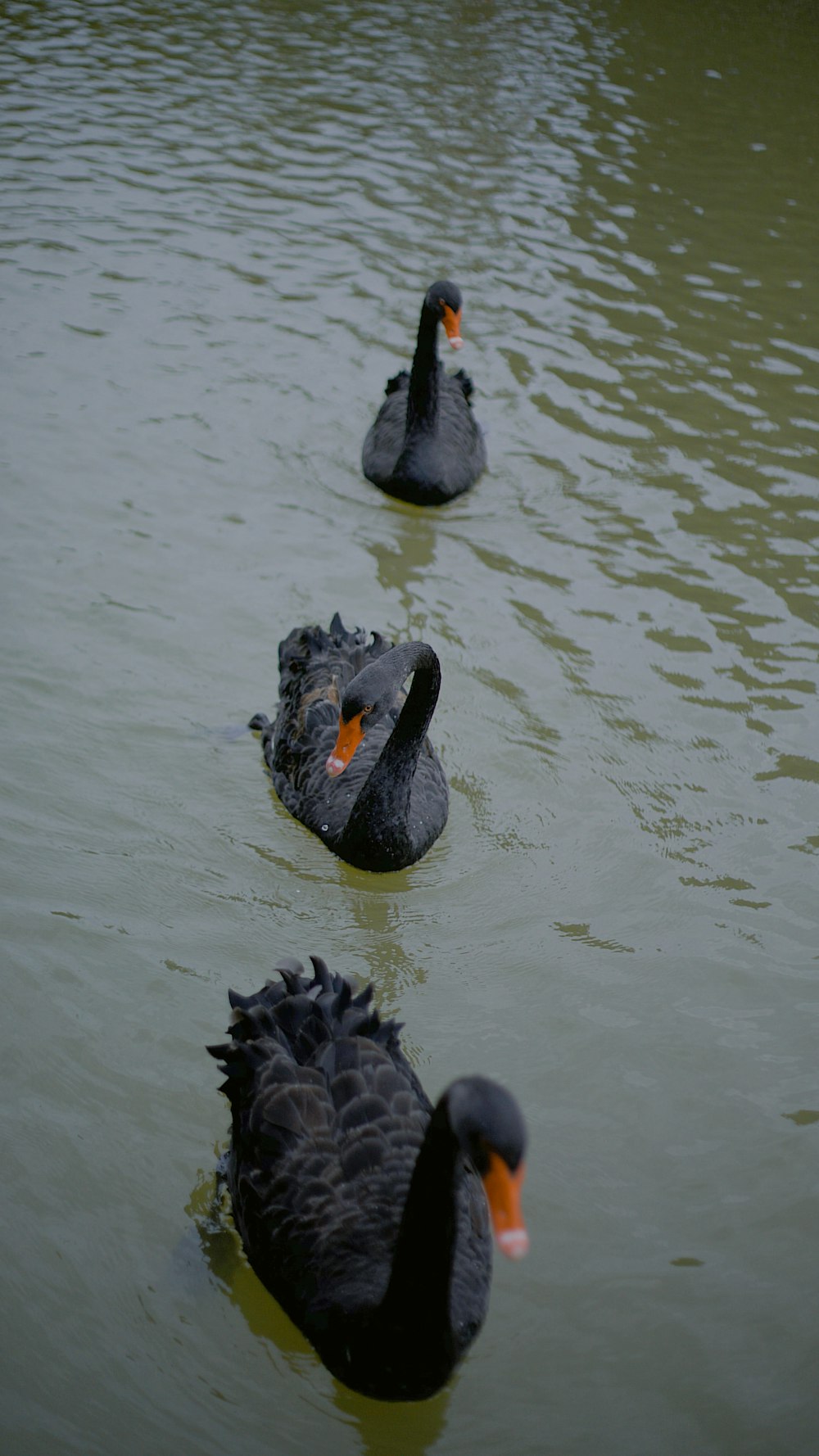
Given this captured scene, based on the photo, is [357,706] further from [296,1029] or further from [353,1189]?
[353,1189]

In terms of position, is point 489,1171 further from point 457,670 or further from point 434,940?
point 457,670

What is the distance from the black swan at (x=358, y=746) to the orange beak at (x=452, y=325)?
2.09 metres

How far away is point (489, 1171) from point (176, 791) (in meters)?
3.04

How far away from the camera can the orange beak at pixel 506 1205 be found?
2.29 m

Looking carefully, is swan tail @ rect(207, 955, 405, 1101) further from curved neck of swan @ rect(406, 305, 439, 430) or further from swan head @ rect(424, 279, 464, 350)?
swan head @ rect(424, 279, 464, 350)

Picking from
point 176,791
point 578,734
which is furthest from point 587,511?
point 176,791

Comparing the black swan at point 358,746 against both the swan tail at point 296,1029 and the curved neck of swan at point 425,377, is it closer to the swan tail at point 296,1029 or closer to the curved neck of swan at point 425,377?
the swan tail at point 296,1029

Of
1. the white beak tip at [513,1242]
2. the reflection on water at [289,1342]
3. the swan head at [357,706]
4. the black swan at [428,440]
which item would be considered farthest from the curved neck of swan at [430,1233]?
the black swan at [428,440]

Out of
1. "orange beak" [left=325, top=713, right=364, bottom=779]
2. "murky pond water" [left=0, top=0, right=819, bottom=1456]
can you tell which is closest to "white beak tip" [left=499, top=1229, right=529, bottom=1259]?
"murky pond water" [left=0, top=0, right=819, bottom=1456]

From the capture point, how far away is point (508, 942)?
472 cm

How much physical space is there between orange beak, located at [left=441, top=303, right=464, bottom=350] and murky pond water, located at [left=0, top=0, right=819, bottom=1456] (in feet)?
2.84

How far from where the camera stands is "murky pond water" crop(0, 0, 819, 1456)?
343 cm

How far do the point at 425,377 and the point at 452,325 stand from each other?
317mm

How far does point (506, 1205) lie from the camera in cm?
236
